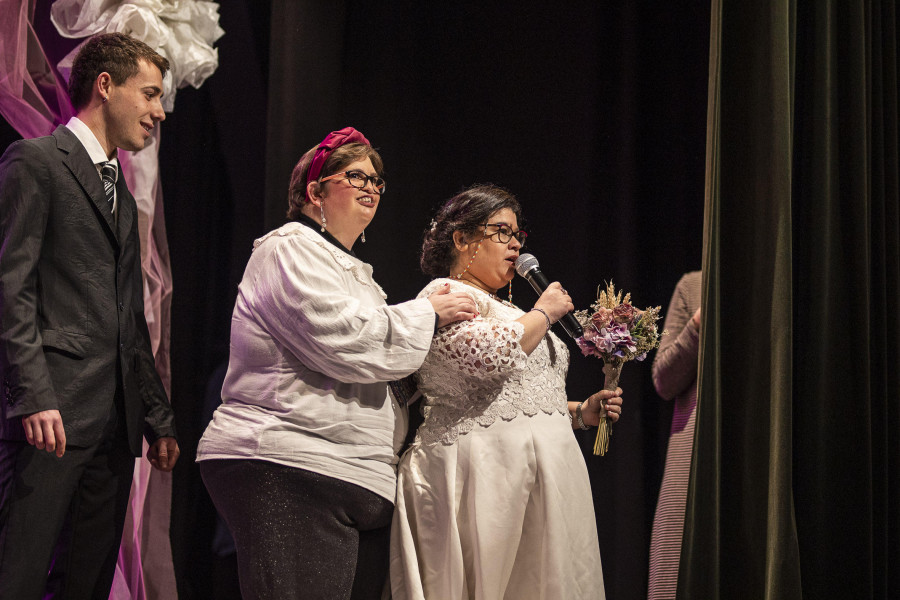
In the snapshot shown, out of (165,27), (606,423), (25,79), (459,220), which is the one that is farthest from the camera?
(165,27)

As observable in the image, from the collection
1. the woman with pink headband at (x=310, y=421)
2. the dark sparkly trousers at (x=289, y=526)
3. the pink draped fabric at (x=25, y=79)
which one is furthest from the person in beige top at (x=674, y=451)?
the pink draped fabric at (x=25, y=79)

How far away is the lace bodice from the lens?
2023 millimetres

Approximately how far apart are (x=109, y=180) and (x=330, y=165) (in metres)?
0.56

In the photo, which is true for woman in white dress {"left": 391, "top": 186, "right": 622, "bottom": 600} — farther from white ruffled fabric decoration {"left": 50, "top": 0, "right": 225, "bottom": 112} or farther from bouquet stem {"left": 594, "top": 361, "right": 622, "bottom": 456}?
white ruffled fabric decoration {"left": 50, "top": 0, "right": 225, "bottom": 112}

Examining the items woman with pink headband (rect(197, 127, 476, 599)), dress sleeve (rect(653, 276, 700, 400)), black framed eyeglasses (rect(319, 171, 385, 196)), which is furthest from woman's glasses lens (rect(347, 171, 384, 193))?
dress sleeve (rect(653, 276, 700, 400))

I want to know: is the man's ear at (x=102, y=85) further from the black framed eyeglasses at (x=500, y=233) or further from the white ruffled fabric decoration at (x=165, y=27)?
the black framed eyeglasses at (x=500, y=233)

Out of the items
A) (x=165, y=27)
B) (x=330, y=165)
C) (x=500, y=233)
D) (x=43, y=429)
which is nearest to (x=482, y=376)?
(x=500, y=233)

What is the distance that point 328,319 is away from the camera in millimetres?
1846

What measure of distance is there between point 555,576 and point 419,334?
25.5 inches

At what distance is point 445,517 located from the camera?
2.03 metres

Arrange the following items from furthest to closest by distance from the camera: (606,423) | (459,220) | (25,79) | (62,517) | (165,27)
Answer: (165,27) < (25,79) < (459,220) < (606,423) < (62,517)

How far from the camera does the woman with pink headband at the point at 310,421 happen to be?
5.91 ft

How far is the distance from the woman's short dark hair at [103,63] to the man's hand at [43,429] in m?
0.82

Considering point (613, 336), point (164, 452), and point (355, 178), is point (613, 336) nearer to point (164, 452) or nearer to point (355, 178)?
point (355, 178)
